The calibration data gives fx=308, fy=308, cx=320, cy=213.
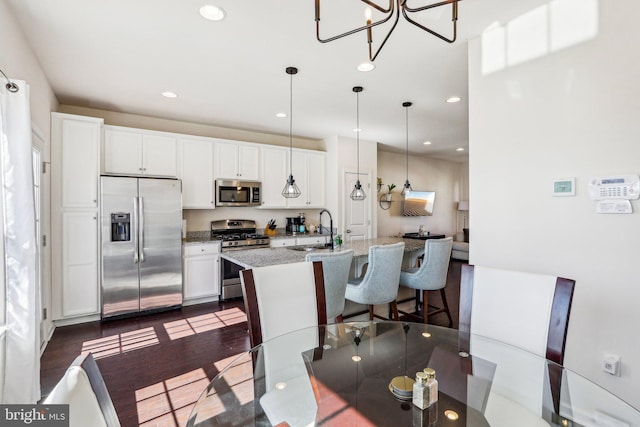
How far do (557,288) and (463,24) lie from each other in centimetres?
192

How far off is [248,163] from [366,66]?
261cm

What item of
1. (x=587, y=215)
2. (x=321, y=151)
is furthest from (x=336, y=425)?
(x=321, y=151)

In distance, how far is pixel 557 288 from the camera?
4.84 feet

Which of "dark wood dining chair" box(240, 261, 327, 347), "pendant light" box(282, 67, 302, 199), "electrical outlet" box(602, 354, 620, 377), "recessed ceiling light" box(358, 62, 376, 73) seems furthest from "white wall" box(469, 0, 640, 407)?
"pendant light" box(282, 67, 302, 199)

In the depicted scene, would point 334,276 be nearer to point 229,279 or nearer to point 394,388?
point 394,388

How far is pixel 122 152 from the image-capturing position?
3973 millimetres

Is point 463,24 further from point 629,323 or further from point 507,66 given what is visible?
point 629,323

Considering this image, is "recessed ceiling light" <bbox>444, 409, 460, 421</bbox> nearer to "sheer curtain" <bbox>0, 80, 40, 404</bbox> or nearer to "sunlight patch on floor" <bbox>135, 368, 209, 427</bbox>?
"sunlight patch on floor" <bbox>135, 368, 209, 427</bbox>

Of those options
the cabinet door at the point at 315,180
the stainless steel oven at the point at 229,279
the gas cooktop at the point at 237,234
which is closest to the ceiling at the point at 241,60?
the cabinet door at the point at 315,180

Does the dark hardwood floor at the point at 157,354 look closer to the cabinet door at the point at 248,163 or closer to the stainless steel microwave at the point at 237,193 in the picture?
the stainless steel microwave at the point at 237,193

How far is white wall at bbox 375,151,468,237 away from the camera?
7.11m

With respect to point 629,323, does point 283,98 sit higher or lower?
higher

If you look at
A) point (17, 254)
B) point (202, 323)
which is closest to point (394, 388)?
point (17, 254)

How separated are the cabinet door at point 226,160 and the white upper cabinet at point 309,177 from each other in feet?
3.45
